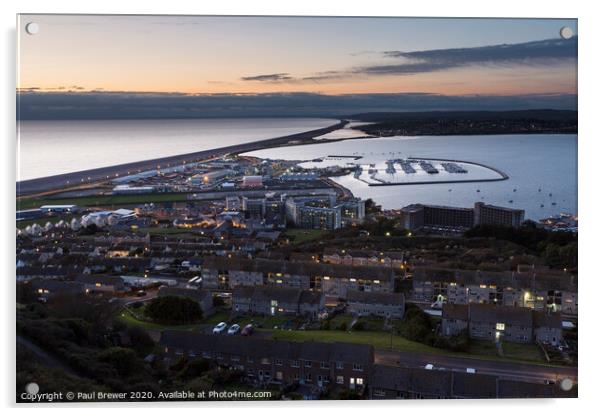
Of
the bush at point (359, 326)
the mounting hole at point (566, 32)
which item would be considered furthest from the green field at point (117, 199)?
the mounting hole at point (566, 32)

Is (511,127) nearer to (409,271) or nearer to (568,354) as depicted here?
(568,354)

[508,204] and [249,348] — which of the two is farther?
[508,204]

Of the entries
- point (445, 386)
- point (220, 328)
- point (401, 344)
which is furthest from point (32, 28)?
point (401, 344)

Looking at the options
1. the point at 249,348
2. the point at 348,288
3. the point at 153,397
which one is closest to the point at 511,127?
the point at 348,288

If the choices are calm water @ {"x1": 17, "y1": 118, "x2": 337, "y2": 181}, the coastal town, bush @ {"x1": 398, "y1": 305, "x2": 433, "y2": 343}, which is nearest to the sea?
calm water @ {"x1": 17, "y1": 118, "x2": 337, "y2": 181}

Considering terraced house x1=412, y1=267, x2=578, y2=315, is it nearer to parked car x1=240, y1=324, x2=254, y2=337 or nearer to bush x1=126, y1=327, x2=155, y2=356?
parked car x1=240, y1=324, x2=254, y2=337
